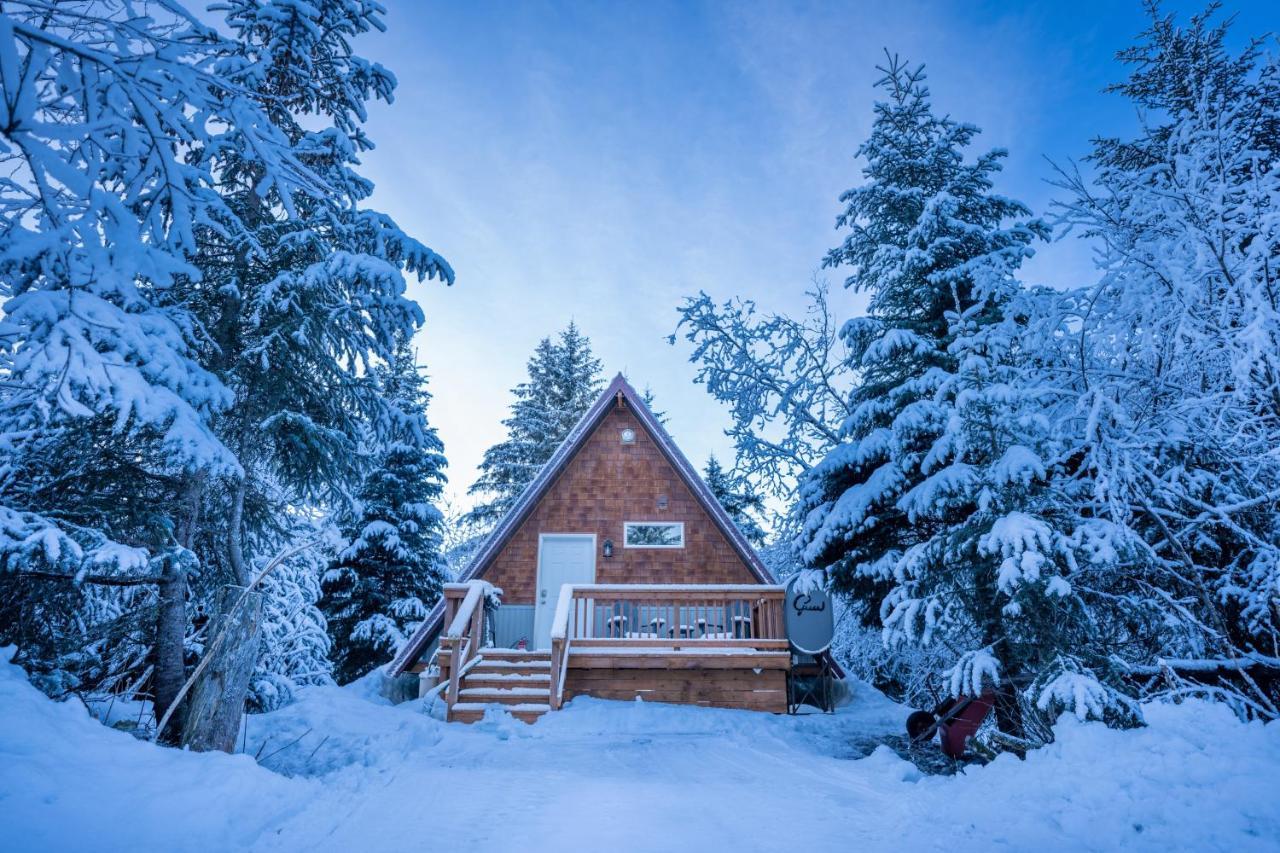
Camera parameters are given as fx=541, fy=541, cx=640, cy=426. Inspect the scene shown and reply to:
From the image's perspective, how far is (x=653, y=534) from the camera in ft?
35.9

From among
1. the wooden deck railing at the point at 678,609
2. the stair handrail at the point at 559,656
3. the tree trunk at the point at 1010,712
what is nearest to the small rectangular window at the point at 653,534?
the wooden deck railing at the point at 678,609

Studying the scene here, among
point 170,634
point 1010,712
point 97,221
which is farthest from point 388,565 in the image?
point 1010,712

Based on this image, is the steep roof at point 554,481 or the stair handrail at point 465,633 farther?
the steep roof at point 554,481

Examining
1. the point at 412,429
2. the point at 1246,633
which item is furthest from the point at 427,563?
the point at 1246,633

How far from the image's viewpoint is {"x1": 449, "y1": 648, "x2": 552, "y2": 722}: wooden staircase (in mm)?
6957

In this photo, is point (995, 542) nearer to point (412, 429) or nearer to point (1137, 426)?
point (1137, 426)

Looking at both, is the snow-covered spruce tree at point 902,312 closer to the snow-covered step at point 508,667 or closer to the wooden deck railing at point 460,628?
the snow-covered step at point 508,667

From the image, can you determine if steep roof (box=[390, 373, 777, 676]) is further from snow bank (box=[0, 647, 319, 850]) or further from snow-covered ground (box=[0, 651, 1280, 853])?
snow bank (box=[0, 647, 319, 850])

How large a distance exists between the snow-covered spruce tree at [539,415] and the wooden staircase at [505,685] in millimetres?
9604

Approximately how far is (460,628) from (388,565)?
7.61 metres


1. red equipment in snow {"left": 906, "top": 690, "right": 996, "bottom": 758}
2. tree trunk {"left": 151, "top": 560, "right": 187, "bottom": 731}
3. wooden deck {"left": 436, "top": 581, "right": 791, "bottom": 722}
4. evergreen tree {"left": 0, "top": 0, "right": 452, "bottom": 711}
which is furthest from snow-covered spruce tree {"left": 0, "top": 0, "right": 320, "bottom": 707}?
red equipment in snow {"left": 906, "top": 690, "right": 996, "bottom": 758}

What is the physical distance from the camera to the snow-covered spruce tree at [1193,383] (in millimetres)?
3650

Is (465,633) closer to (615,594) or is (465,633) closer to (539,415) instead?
(615,594)

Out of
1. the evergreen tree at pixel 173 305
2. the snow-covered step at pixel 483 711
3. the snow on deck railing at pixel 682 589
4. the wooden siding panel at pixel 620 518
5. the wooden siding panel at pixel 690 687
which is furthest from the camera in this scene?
the wooden siding panel at pixel 620 518
